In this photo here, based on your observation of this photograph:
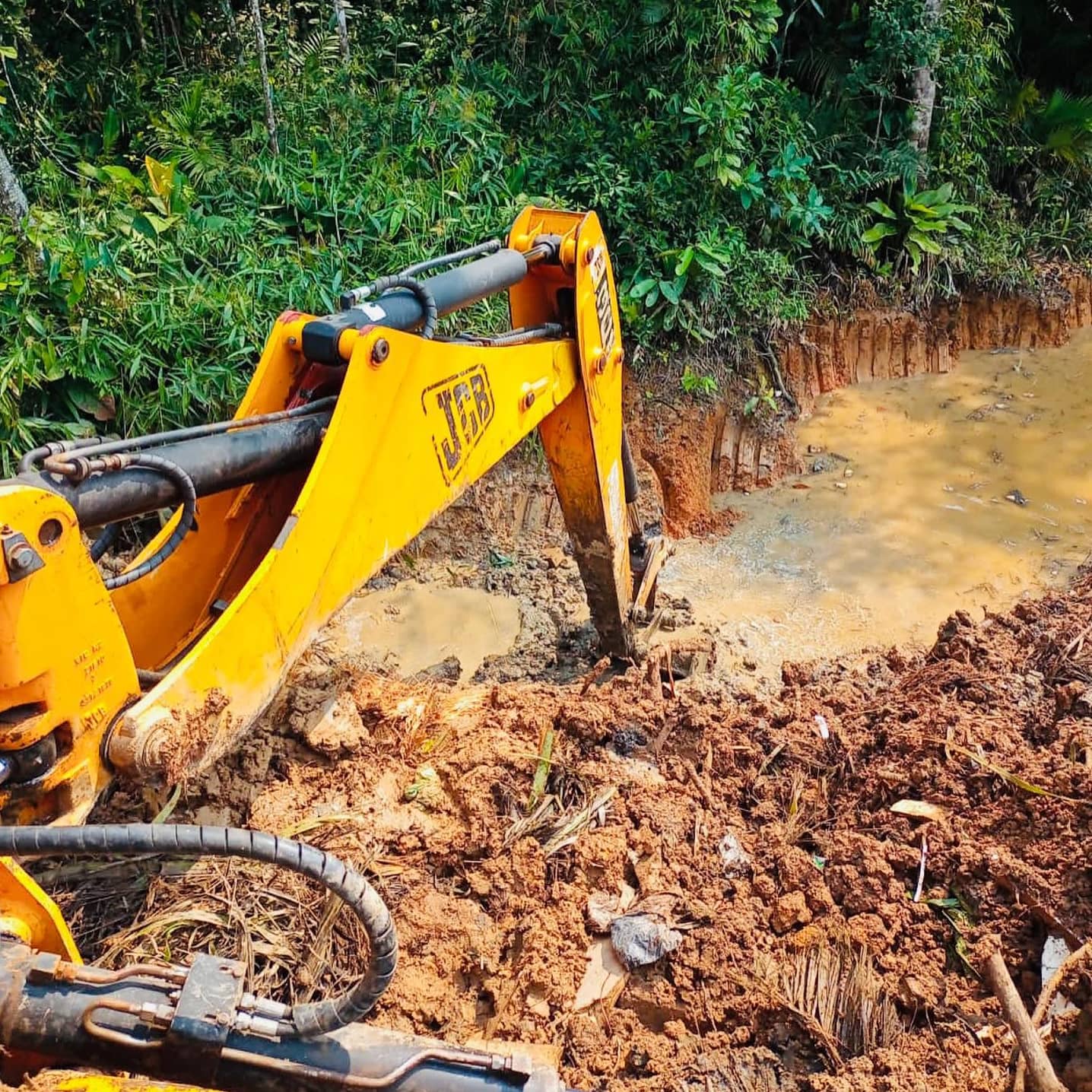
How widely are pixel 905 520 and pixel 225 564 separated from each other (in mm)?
5106

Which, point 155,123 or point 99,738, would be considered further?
point 155,123

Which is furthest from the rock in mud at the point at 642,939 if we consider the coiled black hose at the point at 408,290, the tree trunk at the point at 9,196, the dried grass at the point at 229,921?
the tree trunk at the point at 9,196

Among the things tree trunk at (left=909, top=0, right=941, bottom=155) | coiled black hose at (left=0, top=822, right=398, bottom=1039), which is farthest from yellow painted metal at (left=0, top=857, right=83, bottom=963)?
tree trunk at (left=909, top=0, right=941, bottom=155)

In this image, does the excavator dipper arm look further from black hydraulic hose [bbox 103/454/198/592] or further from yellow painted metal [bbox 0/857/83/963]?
yellow painted metal [bbox 0/857/83/963]

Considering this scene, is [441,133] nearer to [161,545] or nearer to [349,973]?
[161,545]

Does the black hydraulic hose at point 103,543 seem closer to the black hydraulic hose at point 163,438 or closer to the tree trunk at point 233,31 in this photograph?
the black hydraulic hose at point 163,438

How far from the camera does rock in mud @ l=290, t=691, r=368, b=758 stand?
369 cm

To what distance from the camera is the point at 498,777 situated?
355 cm

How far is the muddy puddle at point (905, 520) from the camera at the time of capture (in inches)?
226

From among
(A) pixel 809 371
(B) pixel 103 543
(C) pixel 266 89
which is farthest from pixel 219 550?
(A) pixel 809 371

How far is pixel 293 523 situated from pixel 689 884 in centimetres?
181

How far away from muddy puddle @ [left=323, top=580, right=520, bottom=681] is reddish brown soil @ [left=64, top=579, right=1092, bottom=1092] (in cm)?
107

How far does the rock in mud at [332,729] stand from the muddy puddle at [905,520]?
88.4 inches

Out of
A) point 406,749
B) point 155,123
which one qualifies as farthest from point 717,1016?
point 155,123
